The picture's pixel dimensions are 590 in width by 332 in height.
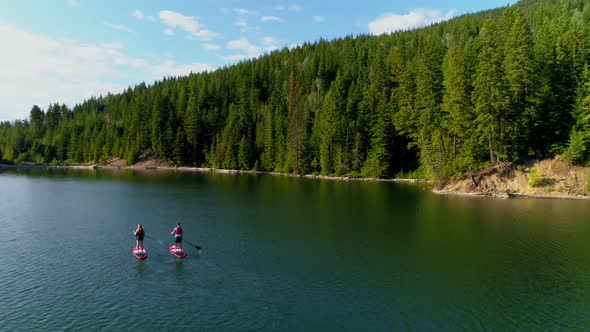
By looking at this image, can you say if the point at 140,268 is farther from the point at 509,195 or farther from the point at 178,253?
the point at 509,195

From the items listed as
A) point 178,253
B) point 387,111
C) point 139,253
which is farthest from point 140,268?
point 387,111

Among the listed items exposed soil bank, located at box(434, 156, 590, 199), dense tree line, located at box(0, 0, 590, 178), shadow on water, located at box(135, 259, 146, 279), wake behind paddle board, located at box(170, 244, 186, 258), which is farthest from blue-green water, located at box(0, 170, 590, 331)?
A: dense tree line, located at box(0, 0, 590, 178)

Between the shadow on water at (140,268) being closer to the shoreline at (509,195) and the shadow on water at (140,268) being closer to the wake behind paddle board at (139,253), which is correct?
the wake behind paddle board at (139,253)

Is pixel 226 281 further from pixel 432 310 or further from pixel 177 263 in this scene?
pixel 432 310

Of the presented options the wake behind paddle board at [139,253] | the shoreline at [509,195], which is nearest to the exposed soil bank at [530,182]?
the shoreline at [509,195]

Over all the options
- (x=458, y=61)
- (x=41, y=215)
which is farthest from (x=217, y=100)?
(x=41, y=215)

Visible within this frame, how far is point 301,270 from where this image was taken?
2852 centimetres

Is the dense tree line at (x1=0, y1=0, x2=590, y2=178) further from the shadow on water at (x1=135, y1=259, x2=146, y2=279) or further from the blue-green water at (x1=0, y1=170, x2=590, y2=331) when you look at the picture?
the shadow on water at (x1=135, y1=259, x2=146, y2=279)

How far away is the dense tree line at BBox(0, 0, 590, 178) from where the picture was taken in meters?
71.0

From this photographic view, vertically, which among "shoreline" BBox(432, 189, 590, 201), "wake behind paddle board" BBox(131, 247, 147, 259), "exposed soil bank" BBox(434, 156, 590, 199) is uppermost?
"exposed soil bank" BBox(434, 156, 590, 199)

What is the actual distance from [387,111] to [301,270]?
84.2 m

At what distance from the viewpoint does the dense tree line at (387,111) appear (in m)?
71.0

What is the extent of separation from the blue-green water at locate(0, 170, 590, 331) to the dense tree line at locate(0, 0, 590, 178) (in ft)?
75.7

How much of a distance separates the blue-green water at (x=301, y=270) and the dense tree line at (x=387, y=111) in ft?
75.7
